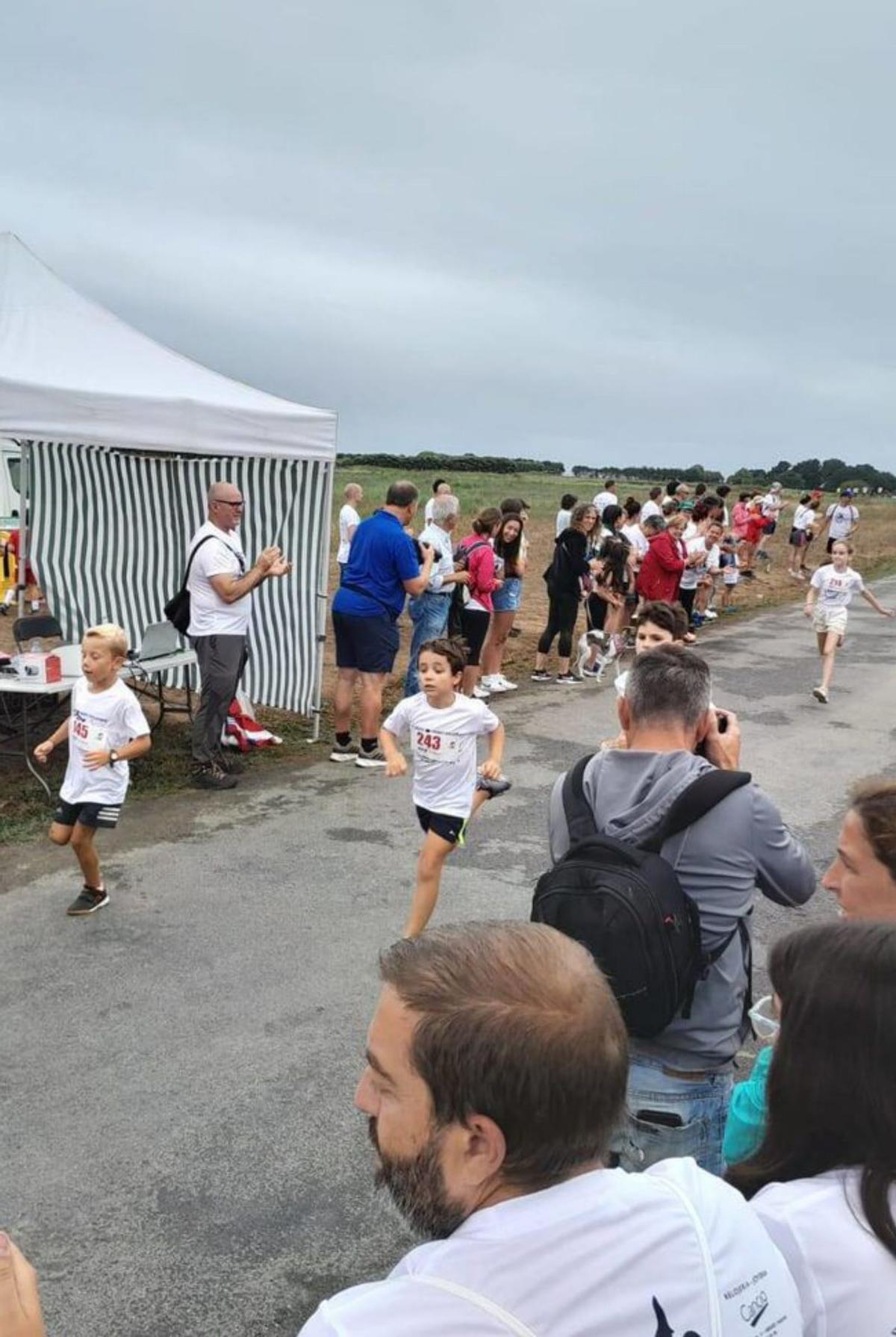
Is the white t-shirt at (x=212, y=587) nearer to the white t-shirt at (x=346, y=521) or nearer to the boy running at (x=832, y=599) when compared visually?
the white t-shirt at (x=346, y=521)

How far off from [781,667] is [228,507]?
306 inches

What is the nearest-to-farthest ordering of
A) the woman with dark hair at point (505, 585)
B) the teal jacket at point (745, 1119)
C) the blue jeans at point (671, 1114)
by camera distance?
the teal jacket at point (745, 1119), the blue jeans at point (671, 1114), the woman with dark hair at point (505, 585)

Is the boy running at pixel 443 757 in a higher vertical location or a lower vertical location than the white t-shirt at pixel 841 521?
lower

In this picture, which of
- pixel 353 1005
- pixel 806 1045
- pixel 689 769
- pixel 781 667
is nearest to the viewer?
pixel 806 1045

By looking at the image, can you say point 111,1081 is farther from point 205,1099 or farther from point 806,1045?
point 806,1045

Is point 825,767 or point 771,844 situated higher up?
point 771,844

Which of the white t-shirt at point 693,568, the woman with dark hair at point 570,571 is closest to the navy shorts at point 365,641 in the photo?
the woman with dark hair at point 570,571

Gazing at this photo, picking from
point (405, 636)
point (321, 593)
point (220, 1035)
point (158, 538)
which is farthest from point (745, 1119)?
point (405, 636)

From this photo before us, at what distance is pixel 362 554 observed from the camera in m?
7.18

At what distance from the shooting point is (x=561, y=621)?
10555mm

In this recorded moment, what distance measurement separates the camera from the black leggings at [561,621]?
10.4m

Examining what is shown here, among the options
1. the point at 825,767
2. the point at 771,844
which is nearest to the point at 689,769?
the point at 771,844

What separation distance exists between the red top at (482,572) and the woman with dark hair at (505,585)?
331 mm

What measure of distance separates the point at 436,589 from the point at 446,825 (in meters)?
4.04
